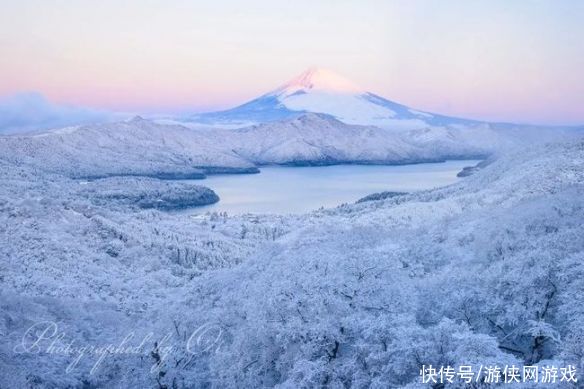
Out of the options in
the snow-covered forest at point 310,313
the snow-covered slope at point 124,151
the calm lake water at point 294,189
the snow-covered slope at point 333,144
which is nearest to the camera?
the snow-covered forest at point 310,313

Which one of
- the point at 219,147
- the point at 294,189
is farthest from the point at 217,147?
the point at 294,189

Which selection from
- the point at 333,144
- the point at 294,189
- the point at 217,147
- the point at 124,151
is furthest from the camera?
the point at 333,144

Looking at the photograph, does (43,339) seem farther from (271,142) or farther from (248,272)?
(271,142)

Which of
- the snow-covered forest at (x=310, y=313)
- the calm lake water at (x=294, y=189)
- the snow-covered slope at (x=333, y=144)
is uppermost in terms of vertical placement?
the snow-covered slope at (x=333, y=144)

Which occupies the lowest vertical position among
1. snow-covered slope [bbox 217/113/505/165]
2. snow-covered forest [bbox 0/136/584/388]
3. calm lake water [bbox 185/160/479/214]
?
calm lake water [bbox 185/160/479/214]

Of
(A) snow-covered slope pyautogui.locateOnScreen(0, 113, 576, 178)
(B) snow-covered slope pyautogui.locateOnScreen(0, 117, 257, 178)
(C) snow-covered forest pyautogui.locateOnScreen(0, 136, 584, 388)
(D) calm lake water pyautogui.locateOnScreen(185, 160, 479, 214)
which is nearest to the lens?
(C) snow-covered forest pyautogui.locateOnScreen(0, 136, 584, 388)

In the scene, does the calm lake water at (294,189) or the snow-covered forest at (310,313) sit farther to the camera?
the calm lake water at (294,189)

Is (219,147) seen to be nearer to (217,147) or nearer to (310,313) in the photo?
(217,147)

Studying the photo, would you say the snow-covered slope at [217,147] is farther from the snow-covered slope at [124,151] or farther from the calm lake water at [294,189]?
the calm lake water at [294,189]

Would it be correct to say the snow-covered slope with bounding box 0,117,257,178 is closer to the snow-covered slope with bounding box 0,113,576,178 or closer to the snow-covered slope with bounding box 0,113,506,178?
the snow-covered slope with bounding box 0,113,506,178

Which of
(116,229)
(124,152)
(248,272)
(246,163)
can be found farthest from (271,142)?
(248,272)

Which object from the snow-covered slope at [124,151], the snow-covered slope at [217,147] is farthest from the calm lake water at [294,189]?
the snow-covered slope at [217,147]

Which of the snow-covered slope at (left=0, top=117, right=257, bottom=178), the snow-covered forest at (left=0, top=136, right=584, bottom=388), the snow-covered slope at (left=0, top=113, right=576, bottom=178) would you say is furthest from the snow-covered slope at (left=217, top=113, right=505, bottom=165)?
the snow-covered forest at (left=0, top=136, right=584, bottom=388)
